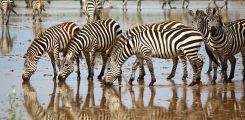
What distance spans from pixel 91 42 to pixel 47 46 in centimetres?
97

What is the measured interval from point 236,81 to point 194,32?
1704mm

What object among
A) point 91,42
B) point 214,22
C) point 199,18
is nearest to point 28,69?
point 91,42

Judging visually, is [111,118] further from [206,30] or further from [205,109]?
[206,30]

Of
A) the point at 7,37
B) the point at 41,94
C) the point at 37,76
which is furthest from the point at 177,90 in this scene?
the point at 7,37

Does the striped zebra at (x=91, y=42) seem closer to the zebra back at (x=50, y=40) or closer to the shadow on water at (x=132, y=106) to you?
the zebra back at (x=50, y=40)

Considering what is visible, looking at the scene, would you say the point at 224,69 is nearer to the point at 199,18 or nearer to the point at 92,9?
the point at 199,18

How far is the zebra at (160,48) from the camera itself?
41.2 ft

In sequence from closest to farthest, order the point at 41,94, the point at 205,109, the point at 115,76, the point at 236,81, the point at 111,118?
1. the point at 111,118
2. the point at 205,109
3. the point at 41,94
4. the point at 115,76
5. the point at 236,81

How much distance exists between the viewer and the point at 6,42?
22516mm

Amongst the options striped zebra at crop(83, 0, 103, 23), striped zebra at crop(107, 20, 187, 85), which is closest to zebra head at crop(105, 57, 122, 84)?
striped zebra at crop(107, 20, 187, 85)

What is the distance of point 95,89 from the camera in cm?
1245

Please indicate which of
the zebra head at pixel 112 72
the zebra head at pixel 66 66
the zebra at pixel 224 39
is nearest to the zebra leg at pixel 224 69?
the zebra at pixel 224 39

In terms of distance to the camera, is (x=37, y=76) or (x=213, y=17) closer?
(x=213, y=17)

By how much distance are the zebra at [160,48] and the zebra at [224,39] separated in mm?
389
